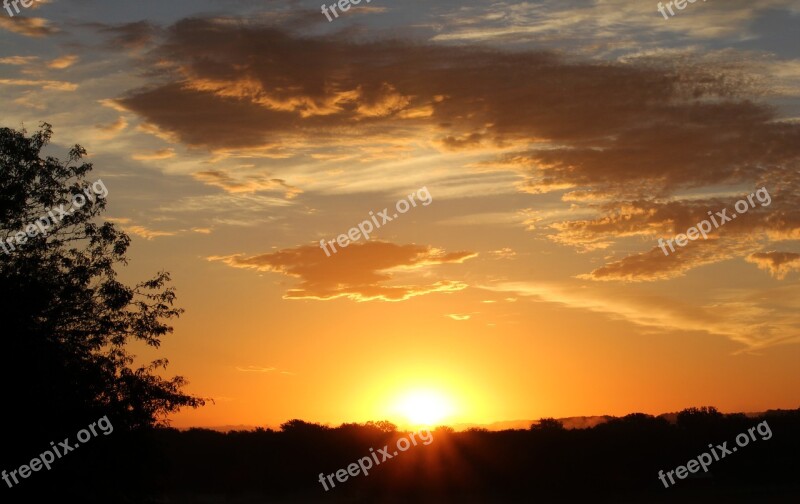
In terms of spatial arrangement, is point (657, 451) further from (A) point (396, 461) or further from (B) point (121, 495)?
(B) point (121, 495)

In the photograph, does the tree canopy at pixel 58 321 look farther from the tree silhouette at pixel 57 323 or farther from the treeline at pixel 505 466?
the treeline at pixel 505 466

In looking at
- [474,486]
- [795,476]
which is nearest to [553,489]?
[474,486]

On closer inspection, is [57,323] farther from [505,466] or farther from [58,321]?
[505,466]

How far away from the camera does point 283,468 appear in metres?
69.8

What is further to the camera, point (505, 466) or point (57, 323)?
point (505, 466)

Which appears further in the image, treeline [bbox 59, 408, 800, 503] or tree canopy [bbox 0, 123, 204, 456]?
treeline [bbox 59, 408, 800, 503]

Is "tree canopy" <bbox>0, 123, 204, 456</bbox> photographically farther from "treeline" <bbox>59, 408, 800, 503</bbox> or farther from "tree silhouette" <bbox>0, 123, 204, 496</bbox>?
"treeline" <bbox>59, 408, 800, 503</bbox>

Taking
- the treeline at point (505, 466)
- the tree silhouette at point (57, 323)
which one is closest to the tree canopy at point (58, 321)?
the tree silhouette at point (57, 323)

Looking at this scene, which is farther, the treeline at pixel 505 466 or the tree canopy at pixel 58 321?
the treeline at pixel 505 466

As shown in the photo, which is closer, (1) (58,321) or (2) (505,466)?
(1) (58,321)

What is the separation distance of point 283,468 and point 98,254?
131 feet

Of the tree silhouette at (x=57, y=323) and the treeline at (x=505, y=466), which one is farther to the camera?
the treeline at (x=505, y=466)

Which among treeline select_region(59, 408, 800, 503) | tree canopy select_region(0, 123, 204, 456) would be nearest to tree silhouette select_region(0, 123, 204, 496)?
tree canopy select_region(0, 123, 204, 456)

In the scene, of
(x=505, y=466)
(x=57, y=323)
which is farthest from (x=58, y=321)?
(x=505, y=466)
